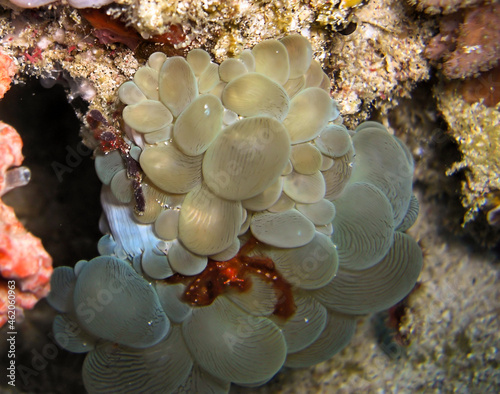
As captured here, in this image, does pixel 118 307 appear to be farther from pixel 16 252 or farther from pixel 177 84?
pixel 177 84

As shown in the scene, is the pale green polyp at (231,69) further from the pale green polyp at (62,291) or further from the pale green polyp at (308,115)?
the pale green polyp at (62,291)

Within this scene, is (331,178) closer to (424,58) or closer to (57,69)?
(424,58)

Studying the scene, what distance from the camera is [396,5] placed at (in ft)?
7.87

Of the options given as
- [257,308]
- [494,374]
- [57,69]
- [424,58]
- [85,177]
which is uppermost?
[57,69]

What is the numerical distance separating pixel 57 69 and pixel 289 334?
7.18 feet

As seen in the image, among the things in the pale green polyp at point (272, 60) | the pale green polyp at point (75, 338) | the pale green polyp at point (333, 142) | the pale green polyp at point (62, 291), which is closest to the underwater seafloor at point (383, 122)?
the pale green polyp at point (272, 60)

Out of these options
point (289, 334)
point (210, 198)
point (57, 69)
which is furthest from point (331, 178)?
point (57, 69)

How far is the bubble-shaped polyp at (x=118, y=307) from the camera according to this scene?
1913 mm

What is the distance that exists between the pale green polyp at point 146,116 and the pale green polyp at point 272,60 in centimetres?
57

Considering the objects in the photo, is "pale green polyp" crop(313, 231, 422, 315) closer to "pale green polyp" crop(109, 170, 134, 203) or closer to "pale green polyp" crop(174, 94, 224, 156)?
"pale green polyp" crop(174, 94, 224, 156)

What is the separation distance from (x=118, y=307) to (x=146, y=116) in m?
1.01

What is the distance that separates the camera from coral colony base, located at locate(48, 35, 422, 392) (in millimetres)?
1848

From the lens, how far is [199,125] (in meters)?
1.76

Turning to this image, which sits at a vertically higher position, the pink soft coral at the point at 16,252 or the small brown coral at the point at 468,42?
the pink soft coral at the point at 16,252
